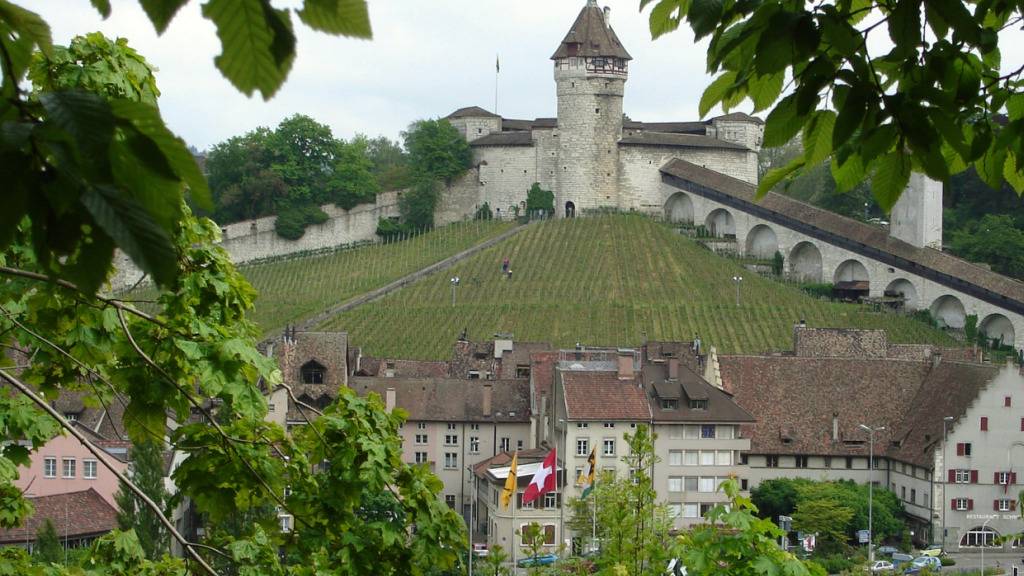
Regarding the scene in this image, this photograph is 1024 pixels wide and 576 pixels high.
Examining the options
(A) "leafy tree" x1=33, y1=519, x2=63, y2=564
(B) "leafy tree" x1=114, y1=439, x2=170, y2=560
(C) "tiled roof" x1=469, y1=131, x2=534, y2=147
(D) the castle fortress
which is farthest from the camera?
(C) "tiled roof" x1=469, y1=131, x2=534, y2=147

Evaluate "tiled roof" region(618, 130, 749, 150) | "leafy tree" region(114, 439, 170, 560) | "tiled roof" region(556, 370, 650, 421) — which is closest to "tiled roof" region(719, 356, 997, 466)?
"tiled roof" region(556, 370, 650, 421)

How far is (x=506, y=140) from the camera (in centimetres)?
7894

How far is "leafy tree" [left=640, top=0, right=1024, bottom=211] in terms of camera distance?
12.0 feet

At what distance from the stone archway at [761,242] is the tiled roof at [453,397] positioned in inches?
1298

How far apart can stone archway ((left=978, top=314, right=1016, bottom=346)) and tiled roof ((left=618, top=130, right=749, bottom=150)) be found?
20.5 meters

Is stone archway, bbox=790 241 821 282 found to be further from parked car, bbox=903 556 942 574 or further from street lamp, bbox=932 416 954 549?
parked car, bbox=903 556 942 574

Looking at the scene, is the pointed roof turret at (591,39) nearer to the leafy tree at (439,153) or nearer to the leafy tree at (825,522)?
the leafy tree at (439,153)

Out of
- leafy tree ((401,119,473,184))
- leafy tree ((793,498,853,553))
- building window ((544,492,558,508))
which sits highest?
leafy tree ((401,119,473,184))

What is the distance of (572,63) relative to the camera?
7706cm

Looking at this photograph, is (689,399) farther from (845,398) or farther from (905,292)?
(905,292)

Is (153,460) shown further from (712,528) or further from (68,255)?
(68,255)

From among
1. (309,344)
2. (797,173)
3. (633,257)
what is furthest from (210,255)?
(633,257)

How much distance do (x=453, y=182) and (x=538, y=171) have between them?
4732mm

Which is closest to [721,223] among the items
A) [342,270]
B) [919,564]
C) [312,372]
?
[342,270]
